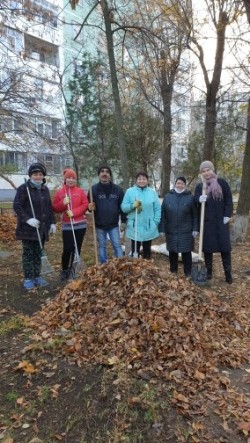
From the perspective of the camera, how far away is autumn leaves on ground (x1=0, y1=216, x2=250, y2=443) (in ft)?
9.05

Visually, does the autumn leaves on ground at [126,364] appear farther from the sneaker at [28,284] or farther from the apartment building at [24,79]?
the apartment building at [24,79]

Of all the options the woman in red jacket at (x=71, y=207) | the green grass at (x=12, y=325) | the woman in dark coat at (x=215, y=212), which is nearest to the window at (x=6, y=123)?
the woman in red jacket at (x=71, y=207)

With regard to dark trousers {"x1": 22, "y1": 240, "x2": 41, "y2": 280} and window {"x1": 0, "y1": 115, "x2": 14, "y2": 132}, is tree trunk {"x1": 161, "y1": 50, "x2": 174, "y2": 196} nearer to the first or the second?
window {"x1": 0, "y1": 115, "x2": 14, "y2": 132}

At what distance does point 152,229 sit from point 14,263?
9.64 ft

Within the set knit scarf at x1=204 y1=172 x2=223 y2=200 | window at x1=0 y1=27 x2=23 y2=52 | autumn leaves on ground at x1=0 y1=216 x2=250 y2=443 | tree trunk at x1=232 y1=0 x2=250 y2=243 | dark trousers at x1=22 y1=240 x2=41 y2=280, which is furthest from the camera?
window at x1=0 y1=27 x2=23 y2=52

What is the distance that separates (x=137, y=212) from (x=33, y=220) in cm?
141

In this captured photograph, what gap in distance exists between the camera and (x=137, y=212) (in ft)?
18.7

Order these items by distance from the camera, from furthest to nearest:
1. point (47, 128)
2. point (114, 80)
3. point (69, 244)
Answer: point (47, 128), point (114, 80), point (69, 244)

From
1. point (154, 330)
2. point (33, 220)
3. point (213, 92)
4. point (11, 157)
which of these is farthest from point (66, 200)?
point (11, 157)

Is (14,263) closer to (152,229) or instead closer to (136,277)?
(152,229)

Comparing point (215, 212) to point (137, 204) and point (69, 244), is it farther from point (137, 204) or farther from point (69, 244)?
point (69, 244)

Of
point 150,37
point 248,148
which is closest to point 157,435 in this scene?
point 150,37

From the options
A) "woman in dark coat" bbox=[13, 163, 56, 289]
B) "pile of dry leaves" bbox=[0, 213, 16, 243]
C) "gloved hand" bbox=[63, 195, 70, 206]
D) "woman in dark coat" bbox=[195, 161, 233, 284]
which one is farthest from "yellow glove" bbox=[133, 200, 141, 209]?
"pile of dry leaves" bbox=[0, 213, 16, 243]

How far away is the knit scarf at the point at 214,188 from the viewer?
5.64m
